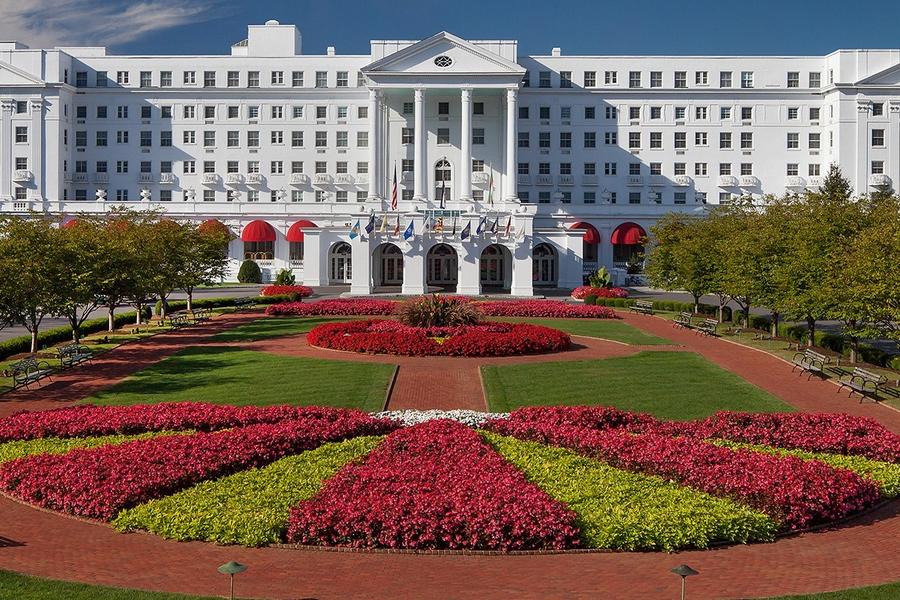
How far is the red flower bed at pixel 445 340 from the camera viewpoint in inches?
1474

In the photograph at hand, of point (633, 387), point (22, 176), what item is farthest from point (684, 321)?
point (22, 176)

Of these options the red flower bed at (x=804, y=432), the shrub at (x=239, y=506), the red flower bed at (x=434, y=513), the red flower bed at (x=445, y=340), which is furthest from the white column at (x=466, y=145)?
the red flower bed at (x=434, y=513)

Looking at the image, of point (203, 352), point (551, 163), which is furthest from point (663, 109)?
point (203, 352)

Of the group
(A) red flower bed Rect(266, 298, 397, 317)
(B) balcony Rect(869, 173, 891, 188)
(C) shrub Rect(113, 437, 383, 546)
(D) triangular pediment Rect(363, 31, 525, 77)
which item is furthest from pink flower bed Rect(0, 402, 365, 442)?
(B) balcony Rect(869, 173, 891, 188)

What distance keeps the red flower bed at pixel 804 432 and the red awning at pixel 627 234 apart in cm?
6770

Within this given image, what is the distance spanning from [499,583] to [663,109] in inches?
3567

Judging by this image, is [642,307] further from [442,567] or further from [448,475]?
[442,567]

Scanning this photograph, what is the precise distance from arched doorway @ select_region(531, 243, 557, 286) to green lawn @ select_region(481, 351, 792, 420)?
47195 millimetres

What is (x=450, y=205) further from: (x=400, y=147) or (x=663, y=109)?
(x=663, y=109)

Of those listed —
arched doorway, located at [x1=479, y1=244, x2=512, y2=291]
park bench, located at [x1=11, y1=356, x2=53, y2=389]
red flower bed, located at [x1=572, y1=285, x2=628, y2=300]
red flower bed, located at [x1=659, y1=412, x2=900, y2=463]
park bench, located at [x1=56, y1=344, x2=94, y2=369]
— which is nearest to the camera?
red flower bed, located at [x1=659, y1=412, x2=900, y2=463]

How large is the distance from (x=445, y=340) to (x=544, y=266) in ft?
152

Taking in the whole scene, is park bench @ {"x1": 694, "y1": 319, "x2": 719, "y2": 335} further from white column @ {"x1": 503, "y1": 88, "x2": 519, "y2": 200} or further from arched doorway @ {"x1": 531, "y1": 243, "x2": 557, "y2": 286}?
white column @ {"x1": 503, "y1": 88, "x2": 519, "y2": 200}

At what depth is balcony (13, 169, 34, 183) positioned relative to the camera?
94312 mm

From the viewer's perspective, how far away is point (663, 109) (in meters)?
97.1
